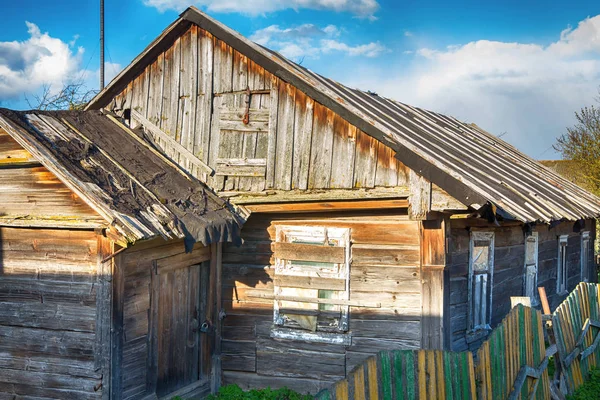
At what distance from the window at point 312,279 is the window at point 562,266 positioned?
24.0ft

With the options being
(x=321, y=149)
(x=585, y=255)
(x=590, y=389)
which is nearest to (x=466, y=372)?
(x=321, y=149)

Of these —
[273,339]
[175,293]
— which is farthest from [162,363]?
[273,339]

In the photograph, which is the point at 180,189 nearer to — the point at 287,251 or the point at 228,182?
the point at 228,182

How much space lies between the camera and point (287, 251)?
358 inches

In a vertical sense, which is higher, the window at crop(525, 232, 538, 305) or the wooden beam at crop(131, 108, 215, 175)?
the wooden beam at crop(131, 108, 215, 175)

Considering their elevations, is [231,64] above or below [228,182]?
above

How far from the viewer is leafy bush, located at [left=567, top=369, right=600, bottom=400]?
884cm

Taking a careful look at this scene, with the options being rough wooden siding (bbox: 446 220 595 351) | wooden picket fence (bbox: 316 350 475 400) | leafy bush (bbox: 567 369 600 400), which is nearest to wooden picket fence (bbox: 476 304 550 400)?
wooden picket fence (bbox: 316 350 475 400)

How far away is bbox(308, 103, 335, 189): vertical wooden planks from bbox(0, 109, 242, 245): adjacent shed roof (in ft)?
4.16

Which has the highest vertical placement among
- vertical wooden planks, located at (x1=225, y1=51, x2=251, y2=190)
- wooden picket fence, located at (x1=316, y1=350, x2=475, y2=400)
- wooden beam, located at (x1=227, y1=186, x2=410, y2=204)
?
vertical wooden planks, located at (x1=225, y1=51, x2=251, y2=190)

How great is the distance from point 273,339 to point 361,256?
1891mm

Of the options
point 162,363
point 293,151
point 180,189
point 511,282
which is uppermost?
point 293,151

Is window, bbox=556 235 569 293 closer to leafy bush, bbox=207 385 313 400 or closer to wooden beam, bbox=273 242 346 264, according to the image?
wooden beam, bbox=273 242 346 264

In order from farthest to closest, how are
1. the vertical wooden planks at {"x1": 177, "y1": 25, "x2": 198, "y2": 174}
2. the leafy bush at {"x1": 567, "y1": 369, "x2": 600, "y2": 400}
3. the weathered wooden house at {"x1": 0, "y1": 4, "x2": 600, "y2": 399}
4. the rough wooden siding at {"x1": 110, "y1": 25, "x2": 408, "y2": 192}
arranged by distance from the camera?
the vertical wooden planks at {"x1": 177, "y1": 25, "x2": 198, "y2": 174}, the leafy bush at {"x1": 567, "y1": 369, "x2": 600, "y2": 400}, the rough wooden siding at {"x1": 110, "y1": 25, "x2": 408, "y2": 192}, the weathered wooden house at {"x1": 0, "y1": 4, "x2": 600, "y2": 399}
